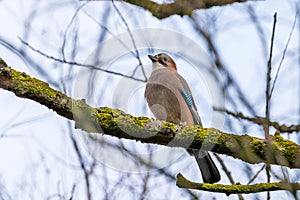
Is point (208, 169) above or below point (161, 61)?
below

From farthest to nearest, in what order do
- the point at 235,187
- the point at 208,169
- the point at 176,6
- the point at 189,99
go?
the point at 189,99 < the point at 176,6 < the point at 208,169 < the point at 235,187

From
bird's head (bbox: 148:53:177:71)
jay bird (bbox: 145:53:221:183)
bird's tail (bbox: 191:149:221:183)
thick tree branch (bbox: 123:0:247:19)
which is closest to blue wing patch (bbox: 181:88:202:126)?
jay bird (bbox: 145:53:221:183)

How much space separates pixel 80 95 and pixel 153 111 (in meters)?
1.16

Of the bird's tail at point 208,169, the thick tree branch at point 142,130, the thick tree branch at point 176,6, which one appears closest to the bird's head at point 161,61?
the thick tree branch at point 176,6

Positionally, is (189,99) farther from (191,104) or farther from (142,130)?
(142,130)

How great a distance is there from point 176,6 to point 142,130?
2543 mm

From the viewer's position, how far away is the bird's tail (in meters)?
5.55

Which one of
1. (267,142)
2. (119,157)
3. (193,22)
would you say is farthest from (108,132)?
(119,157)

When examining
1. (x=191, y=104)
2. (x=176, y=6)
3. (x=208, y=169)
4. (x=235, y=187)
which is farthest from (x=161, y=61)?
(x=235, y=187)

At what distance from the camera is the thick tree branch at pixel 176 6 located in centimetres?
588

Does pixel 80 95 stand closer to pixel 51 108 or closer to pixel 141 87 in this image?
pixel 141 87

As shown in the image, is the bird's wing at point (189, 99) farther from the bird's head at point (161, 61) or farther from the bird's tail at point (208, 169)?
the bird's tail at point (208, 169)

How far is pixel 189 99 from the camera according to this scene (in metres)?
7.28

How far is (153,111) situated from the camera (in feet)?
23.8
